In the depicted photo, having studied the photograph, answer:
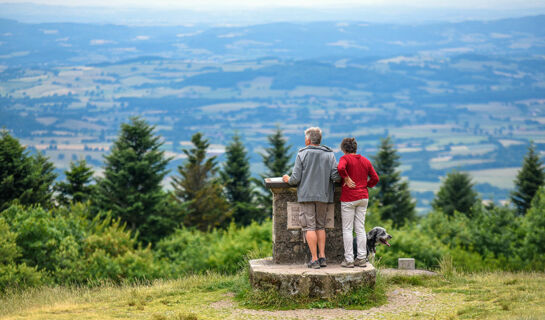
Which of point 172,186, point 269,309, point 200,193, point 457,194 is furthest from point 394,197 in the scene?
point 269,309

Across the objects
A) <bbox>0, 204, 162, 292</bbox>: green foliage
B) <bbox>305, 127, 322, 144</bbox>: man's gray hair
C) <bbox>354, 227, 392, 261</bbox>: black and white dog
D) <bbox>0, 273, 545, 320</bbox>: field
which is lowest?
<bbox>0, 204, 162, 292</bbox>: green foliage

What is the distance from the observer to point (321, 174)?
34.9ft

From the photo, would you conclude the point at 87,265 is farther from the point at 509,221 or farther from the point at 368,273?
the point at 509,221

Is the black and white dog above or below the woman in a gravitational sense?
below

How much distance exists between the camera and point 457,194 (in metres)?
66.3

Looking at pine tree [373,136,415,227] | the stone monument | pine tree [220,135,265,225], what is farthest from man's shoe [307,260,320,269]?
pine tree [373,136,415,227]

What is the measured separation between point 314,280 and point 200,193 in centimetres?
4704

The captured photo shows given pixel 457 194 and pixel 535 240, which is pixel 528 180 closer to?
pixel 457 194

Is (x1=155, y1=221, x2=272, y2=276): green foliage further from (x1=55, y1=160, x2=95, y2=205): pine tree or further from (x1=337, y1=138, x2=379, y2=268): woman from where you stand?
(x1=55, y1=160, x2=95, y2=205): pine tree

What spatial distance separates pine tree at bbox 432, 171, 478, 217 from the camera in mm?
65938

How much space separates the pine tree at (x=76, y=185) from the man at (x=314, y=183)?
42781 millimetres

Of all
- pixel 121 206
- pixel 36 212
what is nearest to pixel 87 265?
pixel 36 212

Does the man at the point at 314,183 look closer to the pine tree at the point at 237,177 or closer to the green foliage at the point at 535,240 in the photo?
the green foliage at the point at 535,240

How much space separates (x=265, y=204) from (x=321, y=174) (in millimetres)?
52050
